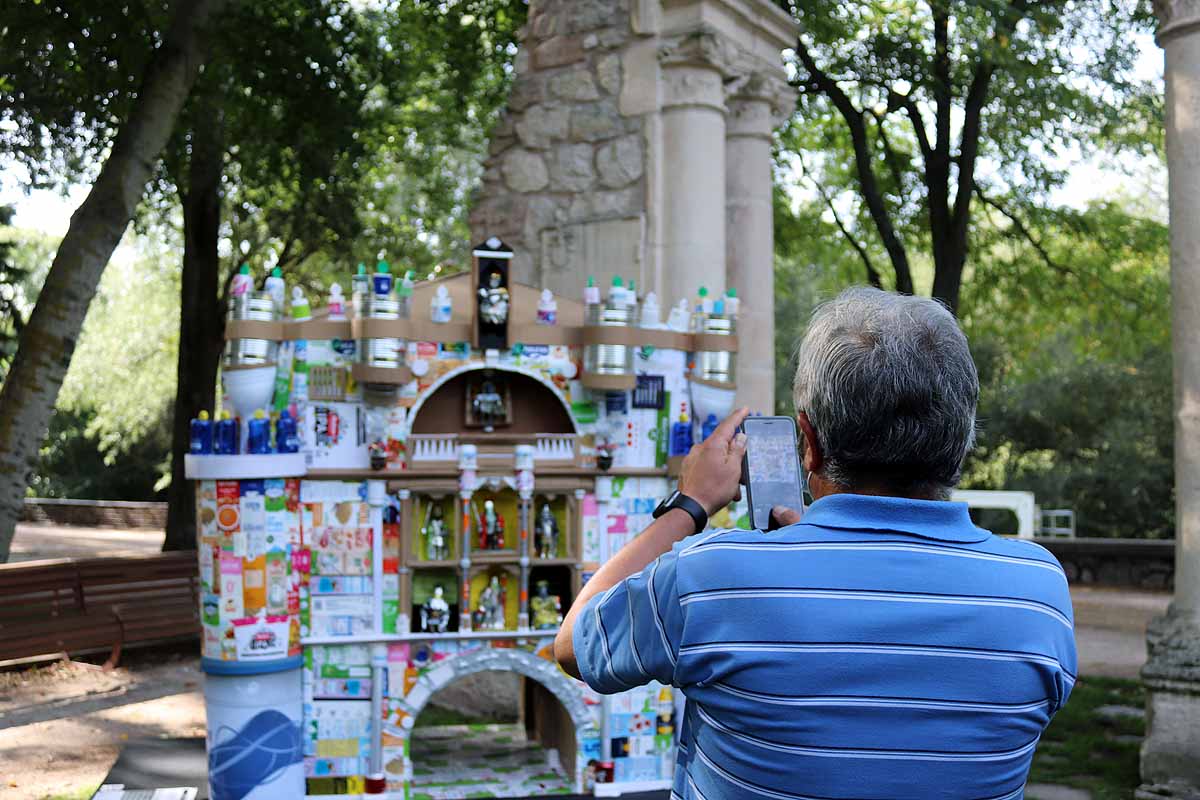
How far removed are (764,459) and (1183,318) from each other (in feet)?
18.9

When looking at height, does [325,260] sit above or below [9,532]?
above

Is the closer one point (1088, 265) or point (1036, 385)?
point (1088, 265)

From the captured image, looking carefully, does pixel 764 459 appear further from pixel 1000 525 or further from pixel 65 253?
pixel 1000 525

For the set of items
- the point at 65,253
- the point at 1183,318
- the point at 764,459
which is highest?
the point at 65,253

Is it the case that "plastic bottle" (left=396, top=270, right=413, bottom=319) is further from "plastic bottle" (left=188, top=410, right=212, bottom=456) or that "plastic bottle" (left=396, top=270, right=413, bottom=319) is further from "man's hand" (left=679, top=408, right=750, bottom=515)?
"man's hand" (left=679, top=408, right=750, bottom=515)

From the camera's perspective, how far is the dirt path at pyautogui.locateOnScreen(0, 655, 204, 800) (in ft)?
24.6

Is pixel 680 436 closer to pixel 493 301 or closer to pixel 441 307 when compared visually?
pixel 493 301

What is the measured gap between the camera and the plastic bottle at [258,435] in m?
6.22

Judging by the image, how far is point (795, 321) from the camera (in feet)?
83.2

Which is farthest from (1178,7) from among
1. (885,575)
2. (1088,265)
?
(1088,265)

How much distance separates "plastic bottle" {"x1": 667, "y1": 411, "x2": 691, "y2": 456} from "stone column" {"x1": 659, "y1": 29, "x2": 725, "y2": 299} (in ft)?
6.97

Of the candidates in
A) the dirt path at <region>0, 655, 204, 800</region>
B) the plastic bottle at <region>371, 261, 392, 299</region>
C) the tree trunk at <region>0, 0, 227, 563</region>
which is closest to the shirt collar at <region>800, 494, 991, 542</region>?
the plastic bottle at <region>371, 261, 392, 299</region>

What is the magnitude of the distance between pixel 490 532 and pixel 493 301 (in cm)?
130

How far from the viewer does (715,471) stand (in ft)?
6.84
